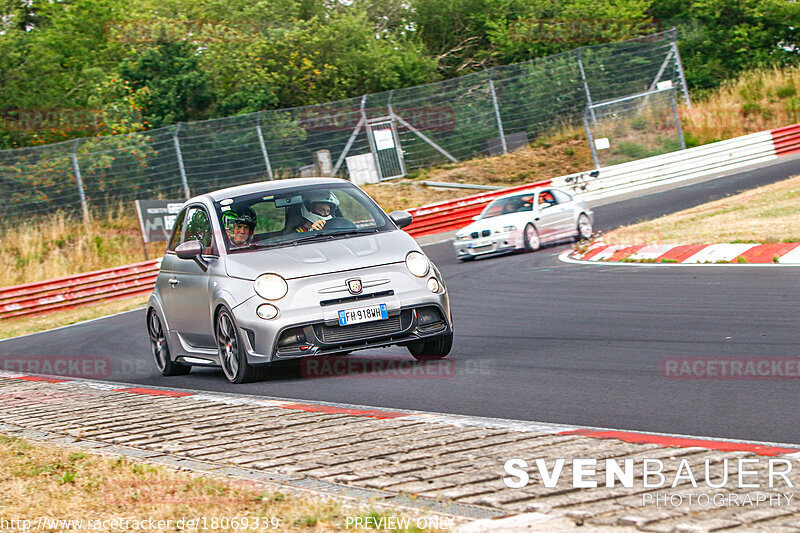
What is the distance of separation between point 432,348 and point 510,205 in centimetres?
1290

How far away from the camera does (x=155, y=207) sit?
2714 cm

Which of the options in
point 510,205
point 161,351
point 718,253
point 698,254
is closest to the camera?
point 161,351

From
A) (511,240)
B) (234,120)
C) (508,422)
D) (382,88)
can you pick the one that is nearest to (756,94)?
(382,88)

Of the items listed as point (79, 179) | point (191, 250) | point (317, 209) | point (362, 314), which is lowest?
point (362, 314)

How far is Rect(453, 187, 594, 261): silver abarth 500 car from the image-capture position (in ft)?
68.7

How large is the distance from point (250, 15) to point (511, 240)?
31.6m

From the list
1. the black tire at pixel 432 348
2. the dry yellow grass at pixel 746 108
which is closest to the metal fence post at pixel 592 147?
the dry yellow grass at pixel 746 108

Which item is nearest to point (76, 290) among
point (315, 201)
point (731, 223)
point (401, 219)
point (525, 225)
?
point (525, 225)

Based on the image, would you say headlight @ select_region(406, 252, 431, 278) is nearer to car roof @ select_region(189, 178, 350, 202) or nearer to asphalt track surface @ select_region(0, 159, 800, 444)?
asphalt track surface @ select_region(0, 159, 800, 444)

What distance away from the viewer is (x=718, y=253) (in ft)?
48.0

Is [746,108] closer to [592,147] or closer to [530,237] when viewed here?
[592,147]

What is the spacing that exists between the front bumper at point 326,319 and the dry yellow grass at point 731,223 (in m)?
7.63

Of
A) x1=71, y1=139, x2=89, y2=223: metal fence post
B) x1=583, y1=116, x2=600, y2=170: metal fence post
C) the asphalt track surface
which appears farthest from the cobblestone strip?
x1=583, y1=116, x2=600, y2=170: metal fence post

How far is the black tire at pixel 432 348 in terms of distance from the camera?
30.3 ft
